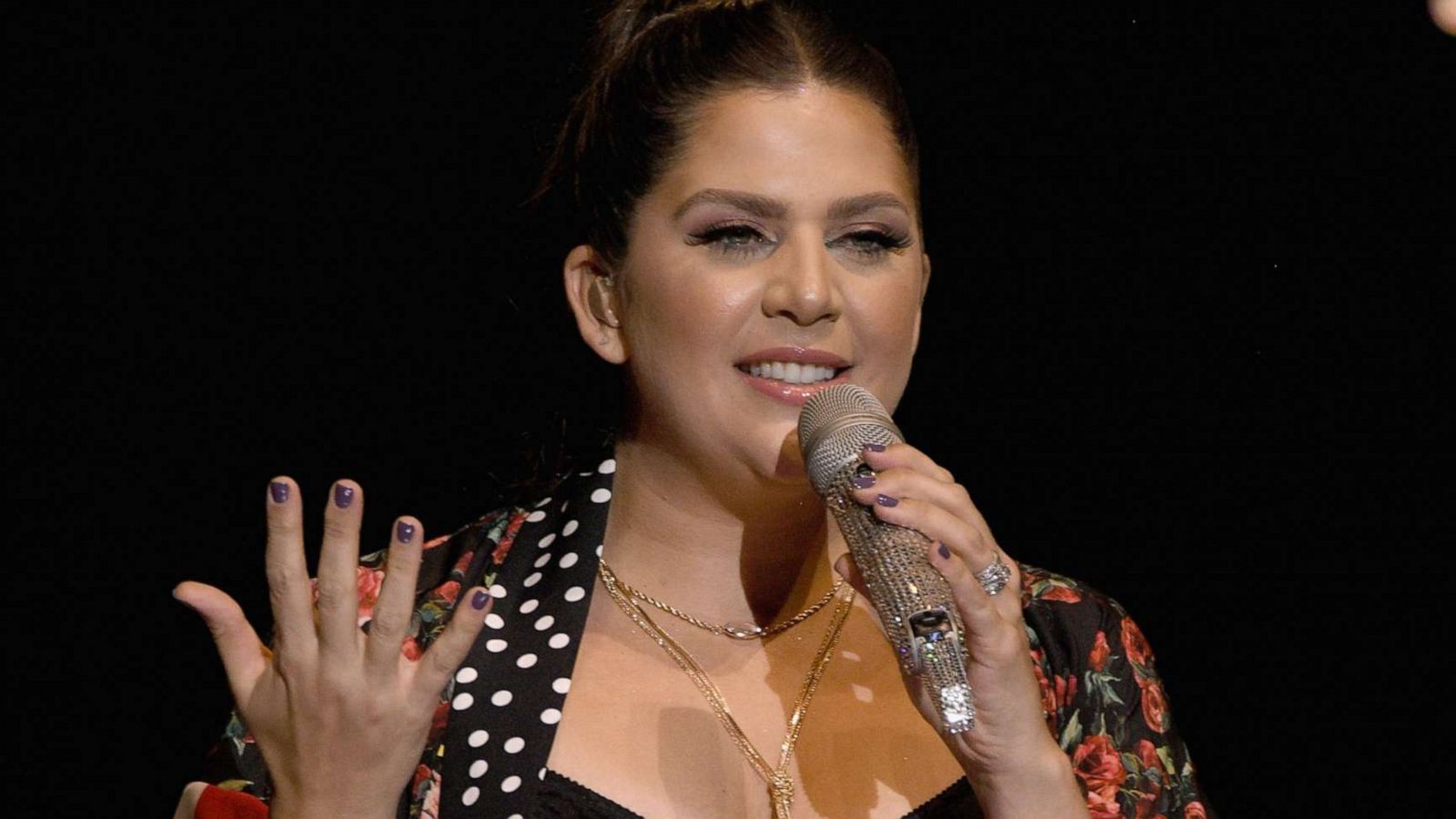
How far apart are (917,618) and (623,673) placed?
604mm

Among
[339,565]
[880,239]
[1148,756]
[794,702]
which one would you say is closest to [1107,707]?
[1148,756]

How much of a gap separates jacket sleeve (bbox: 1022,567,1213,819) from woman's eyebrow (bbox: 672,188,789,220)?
56 centimetres

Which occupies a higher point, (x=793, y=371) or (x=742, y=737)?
(x=793, y=371)

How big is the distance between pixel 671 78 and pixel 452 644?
0.81 meters

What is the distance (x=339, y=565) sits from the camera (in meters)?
1.35

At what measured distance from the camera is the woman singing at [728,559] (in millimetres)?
1742

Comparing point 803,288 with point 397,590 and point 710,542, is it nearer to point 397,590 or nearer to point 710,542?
point 710,542

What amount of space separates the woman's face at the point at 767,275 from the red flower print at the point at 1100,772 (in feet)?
1.47

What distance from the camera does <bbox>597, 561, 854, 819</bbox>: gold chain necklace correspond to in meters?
1.77

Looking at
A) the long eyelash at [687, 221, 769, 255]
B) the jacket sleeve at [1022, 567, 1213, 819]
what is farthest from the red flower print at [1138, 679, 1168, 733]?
the long eyelash at [687, 221, 769, 255]

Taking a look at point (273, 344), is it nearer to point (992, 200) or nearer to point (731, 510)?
point (731, 510)

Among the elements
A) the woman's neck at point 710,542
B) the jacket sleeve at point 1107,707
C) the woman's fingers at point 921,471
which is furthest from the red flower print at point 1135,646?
the woman's fingers at point 921,471

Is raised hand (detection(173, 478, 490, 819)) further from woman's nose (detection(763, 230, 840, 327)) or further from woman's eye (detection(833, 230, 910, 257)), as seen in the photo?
woman's eye (detection(833, 230, 910, 257))

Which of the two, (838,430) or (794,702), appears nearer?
(838,430)
